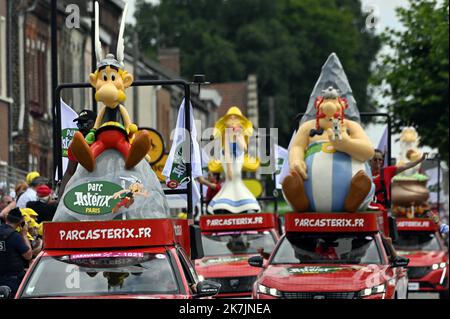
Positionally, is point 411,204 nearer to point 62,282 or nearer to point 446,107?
point 446,107

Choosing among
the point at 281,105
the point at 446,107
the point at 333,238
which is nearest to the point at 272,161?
the point at 333,238

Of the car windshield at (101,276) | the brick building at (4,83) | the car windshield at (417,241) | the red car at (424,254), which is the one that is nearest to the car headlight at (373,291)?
the car windshield at (101,276)

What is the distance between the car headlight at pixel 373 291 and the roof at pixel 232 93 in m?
68.0

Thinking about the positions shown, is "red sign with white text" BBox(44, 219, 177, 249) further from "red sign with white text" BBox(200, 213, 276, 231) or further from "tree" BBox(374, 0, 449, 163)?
"tree" BBox(374, 0, 449, 163)

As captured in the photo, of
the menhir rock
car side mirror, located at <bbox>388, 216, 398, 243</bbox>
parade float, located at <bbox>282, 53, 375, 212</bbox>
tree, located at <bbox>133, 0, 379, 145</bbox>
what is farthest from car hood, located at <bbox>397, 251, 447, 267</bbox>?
tree, located at <bbox>133, 0, 379, 145</bbox>

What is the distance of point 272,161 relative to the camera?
92.0 ft

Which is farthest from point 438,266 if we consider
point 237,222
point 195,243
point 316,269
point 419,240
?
point 195,243

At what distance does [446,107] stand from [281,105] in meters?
47.0

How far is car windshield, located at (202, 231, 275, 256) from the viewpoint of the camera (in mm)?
25281

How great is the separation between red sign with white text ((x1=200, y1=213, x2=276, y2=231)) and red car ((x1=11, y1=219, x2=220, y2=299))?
34.0ft

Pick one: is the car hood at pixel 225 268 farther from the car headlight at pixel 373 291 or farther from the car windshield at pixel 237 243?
the car headlight at pixel 373 291

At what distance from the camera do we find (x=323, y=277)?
18703 millimetres

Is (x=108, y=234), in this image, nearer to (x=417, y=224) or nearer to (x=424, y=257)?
(x=424, y=257)

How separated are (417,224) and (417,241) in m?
0.31
